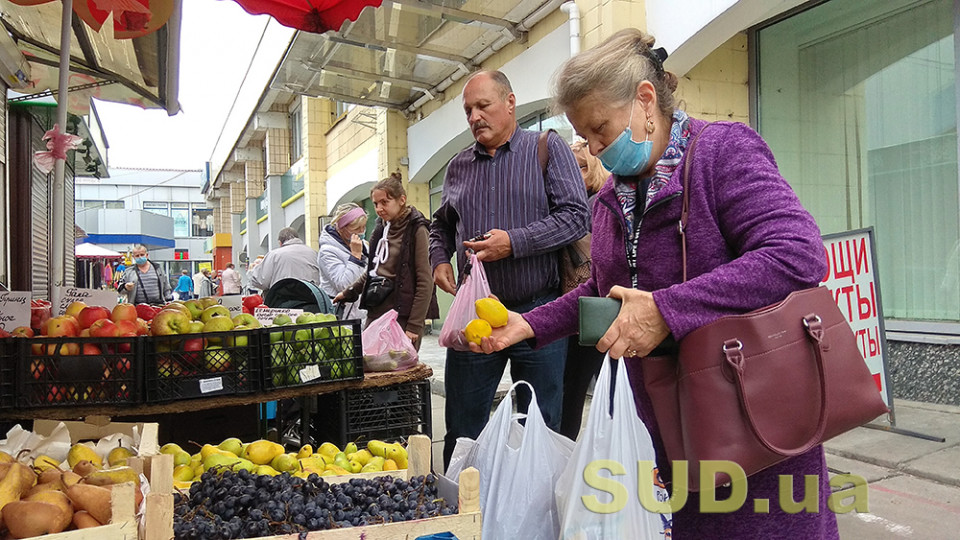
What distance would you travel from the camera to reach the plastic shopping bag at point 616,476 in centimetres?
167

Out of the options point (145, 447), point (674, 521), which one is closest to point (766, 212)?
point (674, 521)

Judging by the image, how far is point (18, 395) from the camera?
2693mm

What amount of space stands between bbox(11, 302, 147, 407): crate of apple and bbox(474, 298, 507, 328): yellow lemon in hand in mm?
1528

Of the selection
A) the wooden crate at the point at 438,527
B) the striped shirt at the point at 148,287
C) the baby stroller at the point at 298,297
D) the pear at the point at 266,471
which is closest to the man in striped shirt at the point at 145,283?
the striped shirt at the point at 148,287

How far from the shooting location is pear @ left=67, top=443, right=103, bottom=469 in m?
2.18

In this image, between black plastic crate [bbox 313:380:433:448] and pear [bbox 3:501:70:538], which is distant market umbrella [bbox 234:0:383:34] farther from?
pear [bbox 3:501:70:538]

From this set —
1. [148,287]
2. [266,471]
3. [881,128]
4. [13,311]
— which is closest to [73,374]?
[13,311]

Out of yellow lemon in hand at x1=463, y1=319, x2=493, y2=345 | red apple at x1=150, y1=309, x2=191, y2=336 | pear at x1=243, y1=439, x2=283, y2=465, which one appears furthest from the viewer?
red apple at x1=150, y1=309, x2=191, y2=336

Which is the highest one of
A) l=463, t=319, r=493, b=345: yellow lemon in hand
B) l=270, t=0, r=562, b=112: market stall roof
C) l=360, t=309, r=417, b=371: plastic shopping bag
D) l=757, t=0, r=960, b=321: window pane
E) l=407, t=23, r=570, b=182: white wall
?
l=270, t=0, r=562, b=112: market stall roof

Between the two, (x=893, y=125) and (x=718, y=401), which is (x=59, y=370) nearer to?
(x=718, y=401)

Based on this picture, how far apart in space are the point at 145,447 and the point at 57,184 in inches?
86.4

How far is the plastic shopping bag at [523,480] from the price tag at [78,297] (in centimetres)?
269

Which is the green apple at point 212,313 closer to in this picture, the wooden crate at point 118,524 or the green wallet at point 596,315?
the wooden crate at point 118,524

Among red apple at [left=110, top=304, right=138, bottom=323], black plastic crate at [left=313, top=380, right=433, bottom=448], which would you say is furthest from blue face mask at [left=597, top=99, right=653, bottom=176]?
red apple at [left=110, top=304, right=138, bottom=323]
